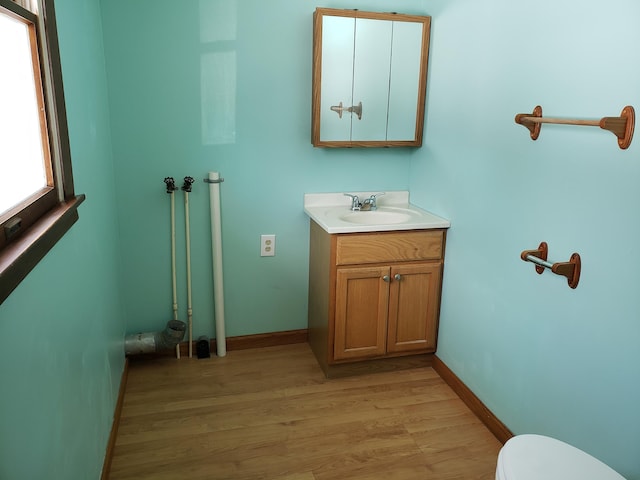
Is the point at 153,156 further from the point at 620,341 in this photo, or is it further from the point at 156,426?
the point at 620,341

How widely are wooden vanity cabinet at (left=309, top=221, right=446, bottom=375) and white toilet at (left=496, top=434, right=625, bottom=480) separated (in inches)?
46.3

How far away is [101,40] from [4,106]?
1.33 meters

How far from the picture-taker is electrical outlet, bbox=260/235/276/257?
282 cm

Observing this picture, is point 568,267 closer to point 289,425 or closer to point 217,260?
point 289,425

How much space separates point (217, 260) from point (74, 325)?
1.24m

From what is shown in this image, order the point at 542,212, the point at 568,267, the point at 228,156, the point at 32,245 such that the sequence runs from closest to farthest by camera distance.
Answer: the point at 32,245 < the point at 568,267 < the point at 542,212 < the point at 228,156

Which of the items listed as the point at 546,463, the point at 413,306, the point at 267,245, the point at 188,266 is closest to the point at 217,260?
the point at 188,266

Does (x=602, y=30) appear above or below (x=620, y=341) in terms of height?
above

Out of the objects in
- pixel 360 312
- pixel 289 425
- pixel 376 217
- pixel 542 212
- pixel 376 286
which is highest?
pixel 542 212

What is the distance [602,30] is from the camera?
1.57 meters

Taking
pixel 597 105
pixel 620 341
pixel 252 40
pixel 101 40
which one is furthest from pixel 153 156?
pixel 620 341

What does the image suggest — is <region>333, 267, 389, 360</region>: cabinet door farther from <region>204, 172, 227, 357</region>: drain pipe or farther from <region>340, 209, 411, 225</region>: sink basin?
<region>204, 172, 227, 357</region>: drain pipe

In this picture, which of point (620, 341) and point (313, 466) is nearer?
point (620, 341)

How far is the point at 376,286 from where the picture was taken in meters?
2.54
